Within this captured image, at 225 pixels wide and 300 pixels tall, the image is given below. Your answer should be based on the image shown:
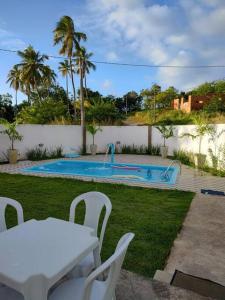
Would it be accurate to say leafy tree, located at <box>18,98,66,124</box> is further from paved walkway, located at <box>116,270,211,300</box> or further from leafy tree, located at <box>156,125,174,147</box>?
paved walkway, located at <box>116,270,211,300</box>

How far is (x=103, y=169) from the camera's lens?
1086 centimetres

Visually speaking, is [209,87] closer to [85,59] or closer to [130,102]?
[130,102]

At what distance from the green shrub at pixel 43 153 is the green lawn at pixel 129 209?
14.5 ft

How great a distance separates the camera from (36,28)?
11.6m

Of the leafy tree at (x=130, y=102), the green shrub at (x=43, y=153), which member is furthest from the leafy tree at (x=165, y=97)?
the green shrub at (x=43, y=153)

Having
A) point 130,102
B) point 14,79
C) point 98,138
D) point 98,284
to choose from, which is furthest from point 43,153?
point 130,102

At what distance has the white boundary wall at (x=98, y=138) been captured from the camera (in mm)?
11961

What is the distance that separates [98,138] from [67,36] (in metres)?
8.65

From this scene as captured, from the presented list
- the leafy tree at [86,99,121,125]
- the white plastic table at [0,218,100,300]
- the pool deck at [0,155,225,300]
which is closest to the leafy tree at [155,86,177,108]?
the leafy tree at [86,99,121,125]

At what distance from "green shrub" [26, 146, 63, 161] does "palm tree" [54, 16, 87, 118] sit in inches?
351

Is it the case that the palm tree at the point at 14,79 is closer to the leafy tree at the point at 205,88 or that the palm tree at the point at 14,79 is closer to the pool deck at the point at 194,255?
the leafy tree at the point at 205,88

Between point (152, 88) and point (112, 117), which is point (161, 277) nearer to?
point (112, 117)

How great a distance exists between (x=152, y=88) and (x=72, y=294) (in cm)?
3845

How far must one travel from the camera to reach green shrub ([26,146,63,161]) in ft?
40.9
